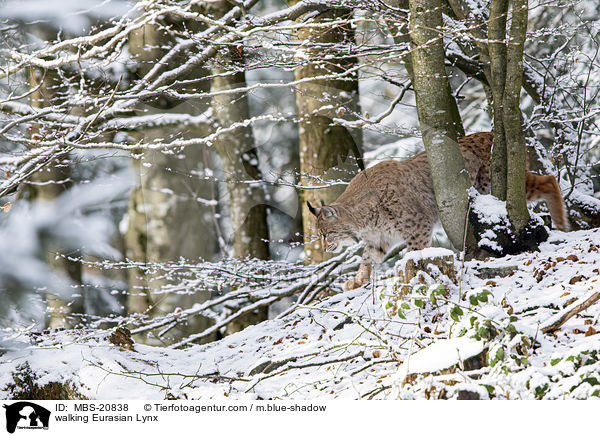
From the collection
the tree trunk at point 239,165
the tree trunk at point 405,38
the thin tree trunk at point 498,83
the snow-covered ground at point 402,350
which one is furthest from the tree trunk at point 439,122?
the tree trunk at point 239,165

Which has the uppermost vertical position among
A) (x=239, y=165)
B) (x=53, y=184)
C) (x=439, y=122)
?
(x=439, y=122)

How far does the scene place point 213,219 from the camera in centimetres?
441

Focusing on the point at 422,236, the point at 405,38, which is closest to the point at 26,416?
the point at 422,236

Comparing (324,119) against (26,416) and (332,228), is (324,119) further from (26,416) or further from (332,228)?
(26,416)

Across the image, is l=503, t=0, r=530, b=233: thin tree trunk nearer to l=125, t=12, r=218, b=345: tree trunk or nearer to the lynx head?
the lynx head

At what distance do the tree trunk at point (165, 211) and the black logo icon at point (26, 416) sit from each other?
0.93 metres

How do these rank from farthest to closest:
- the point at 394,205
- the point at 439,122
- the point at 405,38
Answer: the point at 394,205 → the point at 405,38 → the point at 439,122

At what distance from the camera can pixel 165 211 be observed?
434cm

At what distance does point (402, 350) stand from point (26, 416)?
83.7 inches

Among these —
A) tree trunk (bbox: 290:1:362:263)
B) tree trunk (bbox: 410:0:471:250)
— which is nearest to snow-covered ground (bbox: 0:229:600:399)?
tree trunk (bbox: 410:0:471:250)

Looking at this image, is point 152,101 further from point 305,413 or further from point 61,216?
point 305,413

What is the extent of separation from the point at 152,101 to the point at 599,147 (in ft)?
10.5

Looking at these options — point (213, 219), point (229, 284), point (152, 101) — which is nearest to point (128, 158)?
point (152, 101)

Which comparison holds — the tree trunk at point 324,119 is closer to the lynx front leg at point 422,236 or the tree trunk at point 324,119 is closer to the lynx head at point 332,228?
the lynx head at point 332,228
